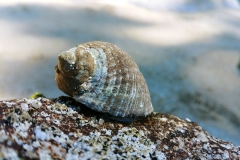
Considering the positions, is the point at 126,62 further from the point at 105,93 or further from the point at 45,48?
the point at 45,48

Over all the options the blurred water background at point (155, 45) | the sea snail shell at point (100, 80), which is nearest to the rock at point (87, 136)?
the sea snail shell at point (100, 80)

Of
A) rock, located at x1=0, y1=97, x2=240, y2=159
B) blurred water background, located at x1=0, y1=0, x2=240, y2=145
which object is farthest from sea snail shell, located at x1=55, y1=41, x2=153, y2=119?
blurred water background, located at x1=0, y1=0, x2=240, y2=145

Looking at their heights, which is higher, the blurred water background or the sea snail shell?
the blurred water background

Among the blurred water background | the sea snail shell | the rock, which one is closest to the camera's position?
the rock

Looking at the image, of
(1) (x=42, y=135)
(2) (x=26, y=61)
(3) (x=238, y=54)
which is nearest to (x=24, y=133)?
(1) (x=42, y=135)

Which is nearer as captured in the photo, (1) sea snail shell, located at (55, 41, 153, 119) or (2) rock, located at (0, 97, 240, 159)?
(2) rock, located at (0, 97, 240, 159)

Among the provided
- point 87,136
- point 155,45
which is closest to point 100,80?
point 87,136

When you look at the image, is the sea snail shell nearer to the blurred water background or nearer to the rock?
the rock

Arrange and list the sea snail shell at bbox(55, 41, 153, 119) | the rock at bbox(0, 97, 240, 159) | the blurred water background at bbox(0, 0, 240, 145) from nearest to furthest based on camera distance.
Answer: the rock at bbox(0, 97, 240, 159), the sea snail shell at bbox(55, 41, 153, 119), the blurred water background at bbox(0, 0, 240, 145)
